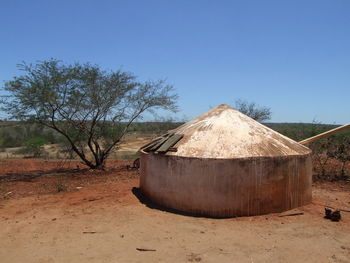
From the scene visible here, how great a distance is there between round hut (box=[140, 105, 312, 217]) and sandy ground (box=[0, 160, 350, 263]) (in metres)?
0.29

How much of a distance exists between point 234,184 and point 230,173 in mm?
253

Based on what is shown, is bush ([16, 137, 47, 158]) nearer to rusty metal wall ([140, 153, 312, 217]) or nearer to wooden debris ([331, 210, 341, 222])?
rusty metal wall ([140, 153, 312, 217])

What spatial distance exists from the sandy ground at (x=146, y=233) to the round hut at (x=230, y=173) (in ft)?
0.96

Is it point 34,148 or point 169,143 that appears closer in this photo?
point 169,143

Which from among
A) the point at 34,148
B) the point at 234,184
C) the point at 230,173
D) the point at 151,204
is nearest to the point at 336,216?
the point at 234,184

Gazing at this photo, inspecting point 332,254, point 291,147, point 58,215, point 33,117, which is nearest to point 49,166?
point 33,117

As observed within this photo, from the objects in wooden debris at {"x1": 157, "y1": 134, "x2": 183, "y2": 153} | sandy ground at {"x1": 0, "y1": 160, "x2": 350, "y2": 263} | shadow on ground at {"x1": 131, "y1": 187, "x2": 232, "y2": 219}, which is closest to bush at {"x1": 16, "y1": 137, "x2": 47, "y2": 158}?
sandy ground at {"x1": 0, "y1": 160, "x2": 350, "y2": 263}

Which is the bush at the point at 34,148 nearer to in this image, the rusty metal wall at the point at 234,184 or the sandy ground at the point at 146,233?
the sandy ground at the point at 146,233

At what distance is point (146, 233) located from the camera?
5719 millimetres

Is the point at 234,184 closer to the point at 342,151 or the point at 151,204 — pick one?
the point at 151,204

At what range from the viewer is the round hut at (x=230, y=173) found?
6.42 metres

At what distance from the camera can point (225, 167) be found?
6371 millimetres

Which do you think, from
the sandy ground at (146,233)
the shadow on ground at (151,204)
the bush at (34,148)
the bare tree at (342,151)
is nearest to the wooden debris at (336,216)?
the sandy ground at (146,233)

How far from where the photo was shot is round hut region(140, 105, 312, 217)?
6418 millimetres
